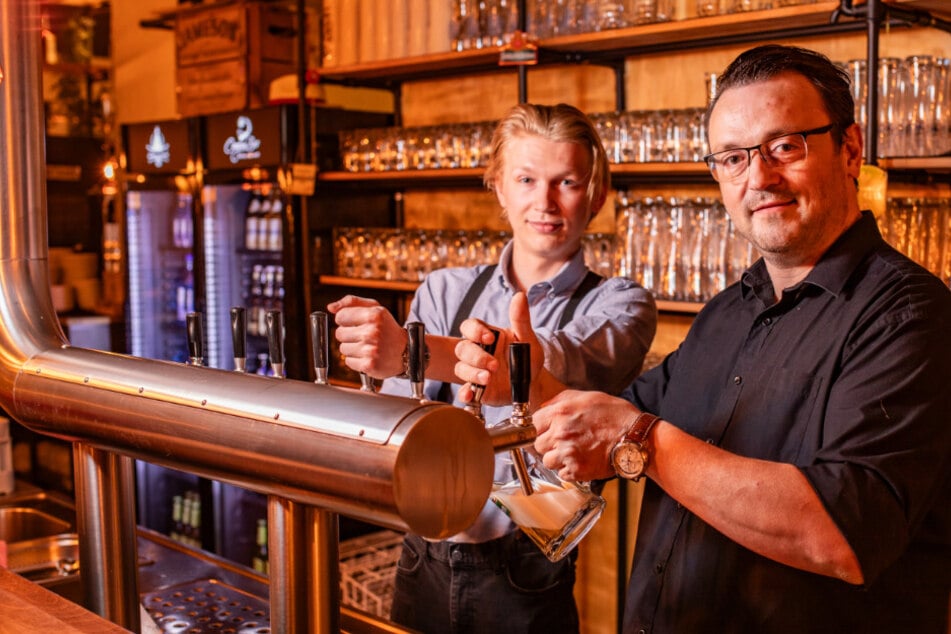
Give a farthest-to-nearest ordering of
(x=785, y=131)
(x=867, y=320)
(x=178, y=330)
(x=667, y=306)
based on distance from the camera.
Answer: (x=178, y=330) < (x=667, y=306) < (x=785, y=131) < (x=867, y=320)

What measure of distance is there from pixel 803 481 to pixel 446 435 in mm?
556

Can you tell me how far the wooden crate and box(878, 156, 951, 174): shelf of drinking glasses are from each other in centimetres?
321

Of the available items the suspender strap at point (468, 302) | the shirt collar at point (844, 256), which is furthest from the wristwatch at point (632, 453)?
the suspender strap at point (468, 302)

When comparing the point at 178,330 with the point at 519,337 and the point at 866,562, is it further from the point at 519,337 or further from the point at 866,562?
the point at 866,562

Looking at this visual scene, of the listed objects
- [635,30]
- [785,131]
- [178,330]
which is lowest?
[178,330]

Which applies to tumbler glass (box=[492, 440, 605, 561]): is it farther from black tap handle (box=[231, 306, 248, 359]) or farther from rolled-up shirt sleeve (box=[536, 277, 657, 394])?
rolled-up shirt sleeve (box=[536, 277, 657, 394])

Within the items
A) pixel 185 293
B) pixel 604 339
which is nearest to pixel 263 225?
pixel 185 293

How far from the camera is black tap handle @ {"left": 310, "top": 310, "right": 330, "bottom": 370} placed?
3.89ft

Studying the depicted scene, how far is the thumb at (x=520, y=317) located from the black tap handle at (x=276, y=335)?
431 millimetres

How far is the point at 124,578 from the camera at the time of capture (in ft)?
4.77

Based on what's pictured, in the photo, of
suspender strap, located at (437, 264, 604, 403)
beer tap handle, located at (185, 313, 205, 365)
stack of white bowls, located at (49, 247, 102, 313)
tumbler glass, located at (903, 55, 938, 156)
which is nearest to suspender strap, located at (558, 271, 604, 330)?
suspender strap, located at (437, 264, 604, 403)

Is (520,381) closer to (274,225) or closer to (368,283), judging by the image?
(368,283)

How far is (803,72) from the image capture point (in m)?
1.57

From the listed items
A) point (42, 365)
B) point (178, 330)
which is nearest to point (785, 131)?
point (42, 365)
